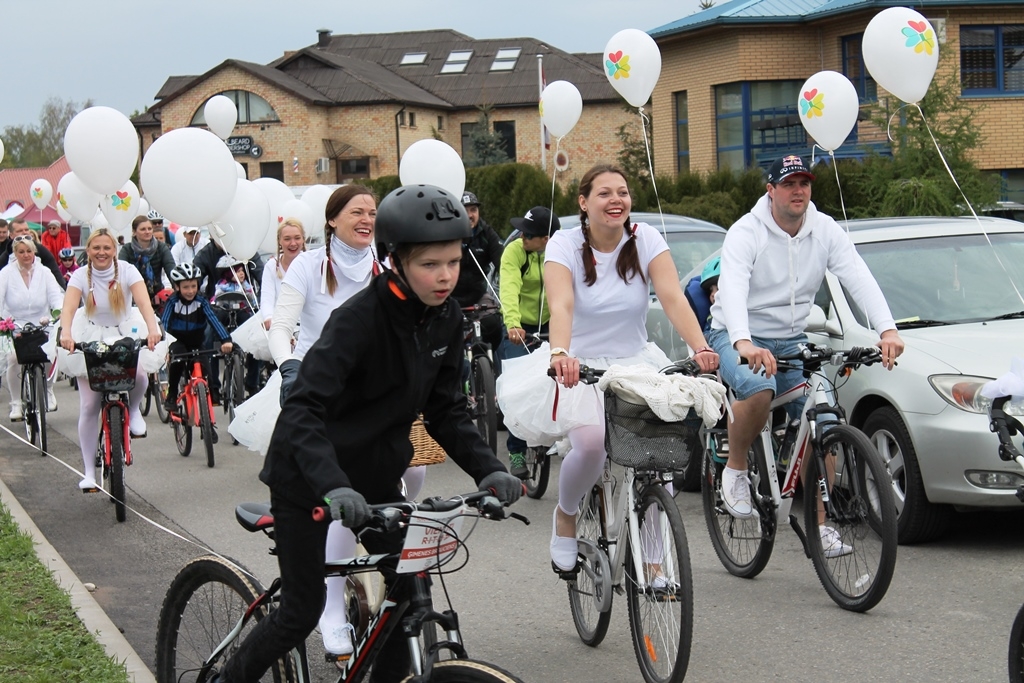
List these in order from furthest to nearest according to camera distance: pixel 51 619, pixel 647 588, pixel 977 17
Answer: pixel 977 17
pixel 51 619
pixel 647 588

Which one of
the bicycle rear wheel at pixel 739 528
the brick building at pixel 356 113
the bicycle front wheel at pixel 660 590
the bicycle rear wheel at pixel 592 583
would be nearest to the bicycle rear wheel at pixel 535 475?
the bicycle rear wheel at pixel 739 528

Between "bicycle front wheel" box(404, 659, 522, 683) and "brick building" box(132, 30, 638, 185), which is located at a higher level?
"brick building" box(132, 30, 638, 185)

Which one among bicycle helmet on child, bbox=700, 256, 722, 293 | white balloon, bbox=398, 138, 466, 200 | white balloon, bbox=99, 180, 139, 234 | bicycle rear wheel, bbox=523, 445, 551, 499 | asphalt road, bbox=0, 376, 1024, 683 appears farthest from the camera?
white balloon, bbox=99, 180, 139, 234

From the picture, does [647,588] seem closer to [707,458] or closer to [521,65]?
[707,458]

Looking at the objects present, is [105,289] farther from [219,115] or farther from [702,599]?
[219,115]

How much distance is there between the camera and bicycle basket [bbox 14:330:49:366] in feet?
41.2

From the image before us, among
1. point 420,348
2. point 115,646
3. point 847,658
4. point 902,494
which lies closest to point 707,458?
point 902,494

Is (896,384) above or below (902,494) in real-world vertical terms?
above

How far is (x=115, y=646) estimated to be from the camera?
18.7 feet

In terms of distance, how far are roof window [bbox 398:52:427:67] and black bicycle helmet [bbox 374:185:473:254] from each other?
76.8 m

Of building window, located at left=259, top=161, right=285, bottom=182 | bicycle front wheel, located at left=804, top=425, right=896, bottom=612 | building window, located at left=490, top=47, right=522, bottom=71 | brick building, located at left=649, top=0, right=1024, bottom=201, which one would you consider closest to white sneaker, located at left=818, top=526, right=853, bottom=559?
bicycle front wheel, located at left=804, top=425, right=896, bottom=612

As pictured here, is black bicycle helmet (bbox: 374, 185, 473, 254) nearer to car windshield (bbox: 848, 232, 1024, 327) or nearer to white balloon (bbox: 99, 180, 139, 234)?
car windshield (bbox: 848, 232, 1024, 327)

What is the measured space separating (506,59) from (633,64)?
63411 millimetres

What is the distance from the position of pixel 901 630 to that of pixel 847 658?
496 millimetres
